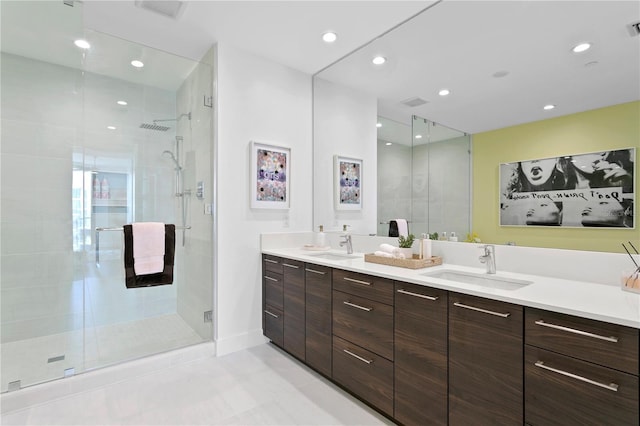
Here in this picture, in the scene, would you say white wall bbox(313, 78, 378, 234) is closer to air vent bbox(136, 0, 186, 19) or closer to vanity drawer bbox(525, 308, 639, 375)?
air vent bbox(136, 0, 186, 19)

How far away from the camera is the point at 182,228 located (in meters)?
2.77

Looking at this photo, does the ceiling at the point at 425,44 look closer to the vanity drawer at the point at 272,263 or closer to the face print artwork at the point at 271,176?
the face print artwork at the point at 271,176

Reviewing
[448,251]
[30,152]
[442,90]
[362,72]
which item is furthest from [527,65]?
[30,152]

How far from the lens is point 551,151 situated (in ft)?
5.19

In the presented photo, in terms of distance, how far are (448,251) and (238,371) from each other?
1.79 m

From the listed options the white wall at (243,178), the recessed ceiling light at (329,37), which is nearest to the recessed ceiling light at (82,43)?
the white wall at (243,178)

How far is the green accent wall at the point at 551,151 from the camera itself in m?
1.39

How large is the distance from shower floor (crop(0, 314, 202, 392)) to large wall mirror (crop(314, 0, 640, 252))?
71.5 inches

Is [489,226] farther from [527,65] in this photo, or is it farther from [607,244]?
[527,65]

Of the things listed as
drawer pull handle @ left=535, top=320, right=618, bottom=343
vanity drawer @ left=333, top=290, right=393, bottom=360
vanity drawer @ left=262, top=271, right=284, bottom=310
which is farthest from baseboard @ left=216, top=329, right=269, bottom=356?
drawer pull handle @ left=535, top=320, right=618, bottom=343

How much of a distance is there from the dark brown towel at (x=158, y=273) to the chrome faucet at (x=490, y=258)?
233 cm

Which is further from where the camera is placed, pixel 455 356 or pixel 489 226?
pixel 489 226

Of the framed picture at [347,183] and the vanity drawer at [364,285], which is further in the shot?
the framed picture at [347,183]

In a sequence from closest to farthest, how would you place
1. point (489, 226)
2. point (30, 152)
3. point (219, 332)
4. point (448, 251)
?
1. point (489, 226)
2. point (448, 251)
3. point (30, 152)
4. point (219, 332)
